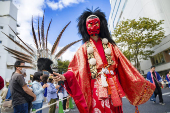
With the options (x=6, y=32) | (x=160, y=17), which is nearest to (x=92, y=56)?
(x=160, y=17)

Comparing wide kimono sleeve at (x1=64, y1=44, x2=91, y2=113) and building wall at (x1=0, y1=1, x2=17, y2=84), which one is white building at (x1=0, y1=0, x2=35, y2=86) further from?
wide kimono sleeve at (x1=64, y1=44, x2=91, y2=113)

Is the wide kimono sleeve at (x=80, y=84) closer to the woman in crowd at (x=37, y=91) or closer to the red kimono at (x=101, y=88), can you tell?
the red kimono at (x=101, y=88)

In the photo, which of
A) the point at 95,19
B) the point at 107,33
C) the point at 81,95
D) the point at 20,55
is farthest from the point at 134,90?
the point at 20,55

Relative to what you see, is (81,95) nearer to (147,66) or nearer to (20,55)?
(20,55)

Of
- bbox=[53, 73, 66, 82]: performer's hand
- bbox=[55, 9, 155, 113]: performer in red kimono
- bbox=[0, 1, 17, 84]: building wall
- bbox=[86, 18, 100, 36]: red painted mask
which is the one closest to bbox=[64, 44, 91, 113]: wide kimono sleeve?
bbox=[55, 9, 155, 113]: performer in red kimono

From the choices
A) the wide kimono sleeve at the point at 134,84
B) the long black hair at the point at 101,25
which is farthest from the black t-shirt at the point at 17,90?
the wide kimono sleeve at the point at 134,84

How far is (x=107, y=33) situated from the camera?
2.48m

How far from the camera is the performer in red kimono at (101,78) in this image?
1854 millimetres

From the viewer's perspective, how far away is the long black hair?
2.47m

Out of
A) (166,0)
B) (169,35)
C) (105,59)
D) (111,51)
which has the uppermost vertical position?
(166,0)

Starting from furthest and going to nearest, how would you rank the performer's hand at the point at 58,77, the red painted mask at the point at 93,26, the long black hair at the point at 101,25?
the long black hair at the point at 101,25, the red painted mask at the point at 93,26, the performer's hand at the point at 58,77

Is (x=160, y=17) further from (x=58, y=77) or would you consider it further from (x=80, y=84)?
(x=58, y=77)

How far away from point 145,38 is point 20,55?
53.4 feet

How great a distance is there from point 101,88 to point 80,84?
12.4 inches
